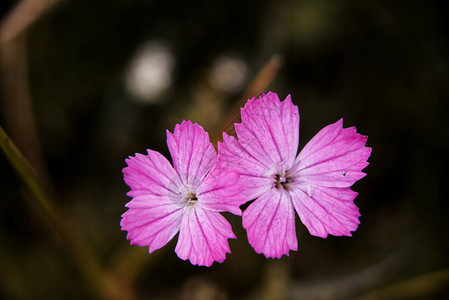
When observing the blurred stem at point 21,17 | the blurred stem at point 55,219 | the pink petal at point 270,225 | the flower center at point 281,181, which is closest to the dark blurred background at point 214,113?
the blurred stem at point 21,17

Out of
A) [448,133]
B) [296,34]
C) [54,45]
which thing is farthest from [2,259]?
[448,133]

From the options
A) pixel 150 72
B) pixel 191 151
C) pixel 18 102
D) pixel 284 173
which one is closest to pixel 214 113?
pixel 150 72

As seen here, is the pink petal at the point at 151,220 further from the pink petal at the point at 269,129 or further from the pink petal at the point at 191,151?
the pink petal at the point at 269,129

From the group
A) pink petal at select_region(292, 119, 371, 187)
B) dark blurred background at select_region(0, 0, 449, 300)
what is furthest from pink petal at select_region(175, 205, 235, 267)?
dark blurred background at select_region(0, 0, 449, 300)

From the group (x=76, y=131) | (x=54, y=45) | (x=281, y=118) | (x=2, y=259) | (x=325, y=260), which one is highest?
(x=54, y=45)

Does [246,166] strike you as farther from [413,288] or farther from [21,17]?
[21,17]

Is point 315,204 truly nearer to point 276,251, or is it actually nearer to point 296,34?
point 276,251

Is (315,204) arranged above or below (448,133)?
below

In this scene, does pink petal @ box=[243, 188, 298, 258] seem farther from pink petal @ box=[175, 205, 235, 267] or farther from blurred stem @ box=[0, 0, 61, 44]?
blurred stem @ box=[0, 0, 61, 44]
